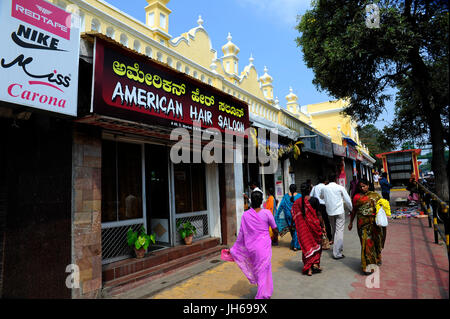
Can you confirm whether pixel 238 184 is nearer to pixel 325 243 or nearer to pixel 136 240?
pixel 325 243

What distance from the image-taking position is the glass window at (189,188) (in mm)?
6133

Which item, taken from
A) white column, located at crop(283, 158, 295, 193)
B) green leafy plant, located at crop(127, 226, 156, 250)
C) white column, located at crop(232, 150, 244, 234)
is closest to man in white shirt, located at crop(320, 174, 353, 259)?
white column, located at crop(232, 150, 244, 234)

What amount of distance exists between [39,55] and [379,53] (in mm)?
7931

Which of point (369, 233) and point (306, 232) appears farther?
point (306, 232)

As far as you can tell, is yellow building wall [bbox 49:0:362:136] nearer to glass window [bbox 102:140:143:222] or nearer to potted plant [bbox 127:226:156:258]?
glass window [bbox 102:140:143:222]

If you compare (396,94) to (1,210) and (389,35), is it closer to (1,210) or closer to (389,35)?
(389,35)

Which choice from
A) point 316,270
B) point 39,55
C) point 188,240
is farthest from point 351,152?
point 39,55

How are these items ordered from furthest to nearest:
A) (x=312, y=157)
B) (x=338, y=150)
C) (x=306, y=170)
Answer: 1. (x=338, y=150)
2. (x=312, y=157)
3. (x=306, y=170)

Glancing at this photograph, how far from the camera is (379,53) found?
23.8 feet

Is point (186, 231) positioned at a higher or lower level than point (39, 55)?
lower

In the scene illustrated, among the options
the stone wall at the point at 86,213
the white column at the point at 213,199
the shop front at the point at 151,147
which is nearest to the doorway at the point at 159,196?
the shop front at the point at 151,147

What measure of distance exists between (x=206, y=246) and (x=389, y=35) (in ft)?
23.2

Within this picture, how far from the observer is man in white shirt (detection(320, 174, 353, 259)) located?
539 centimetres
